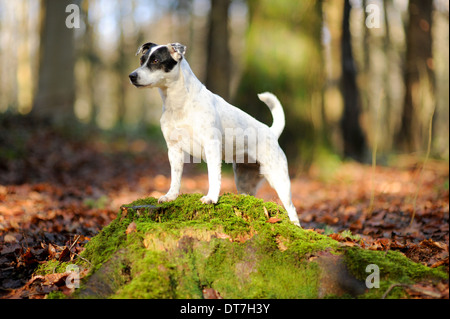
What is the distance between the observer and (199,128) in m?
3.61

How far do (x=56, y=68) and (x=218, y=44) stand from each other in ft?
18.4

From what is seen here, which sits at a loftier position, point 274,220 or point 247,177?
point 247,177

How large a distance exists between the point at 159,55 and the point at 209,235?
5.28 feet

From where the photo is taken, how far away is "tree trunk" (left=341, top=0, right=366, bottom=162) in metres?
13.5

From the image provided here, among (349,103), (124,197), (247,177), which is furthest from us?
(349,103)

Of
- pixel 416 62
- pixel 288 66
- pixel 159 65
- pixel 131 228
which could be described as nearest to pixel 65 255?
pixel 131 228

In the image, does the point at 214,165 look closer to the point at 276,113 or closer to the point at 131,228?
the point at 131,228

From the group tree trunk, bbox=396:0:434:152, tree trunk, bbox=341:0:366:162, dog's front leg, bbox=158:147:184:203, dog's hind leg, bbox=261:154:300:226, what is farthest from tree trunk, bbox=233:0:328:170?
dog's front leg, bbox=158:147:184:203

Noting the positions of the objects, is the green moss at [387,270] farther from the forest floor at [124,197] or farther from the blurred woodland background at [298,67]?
the blurred woodland background at [298,67]

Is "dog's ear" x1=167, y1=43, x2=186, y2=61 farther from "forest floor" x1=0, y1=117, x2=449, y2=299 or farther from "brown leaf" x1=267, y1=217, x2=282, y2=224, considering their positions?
"forest floor" x1=0, y1=117, x2=449, y2=299

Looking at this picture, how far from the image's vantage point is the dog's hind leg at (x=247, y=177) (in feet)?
14.5

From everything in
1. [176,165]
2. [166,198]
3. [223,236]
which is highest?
[176,165]

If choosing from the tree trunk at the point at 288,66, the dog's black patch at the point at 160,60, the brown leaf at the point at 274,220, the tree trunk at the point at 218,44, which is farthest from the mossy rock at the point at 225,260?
the tree trunk at the point at 218,44

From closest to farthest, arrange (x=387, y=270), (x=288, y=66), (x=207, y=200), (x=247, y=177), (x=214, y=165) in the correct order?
(x=387, y=270)
(x=207, y=200)
(x=214, y=165)
(x=247, y=177)
(x=288, y=66)
